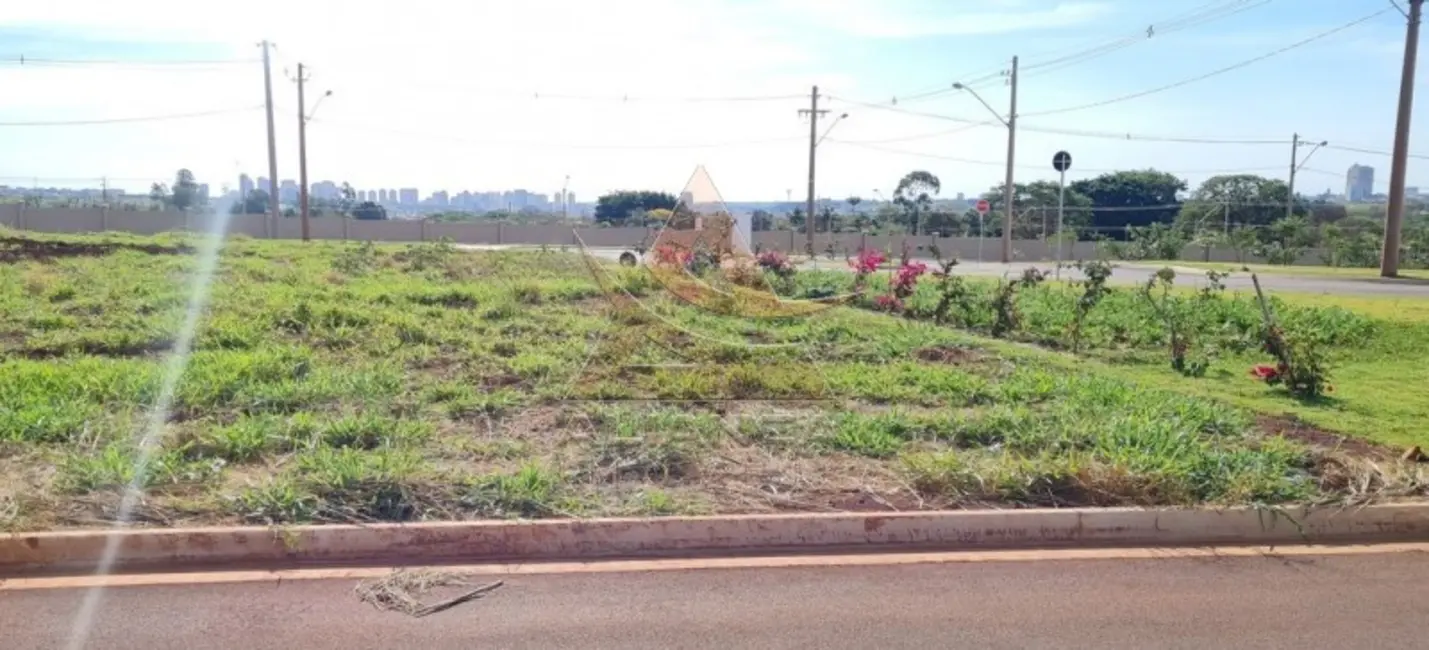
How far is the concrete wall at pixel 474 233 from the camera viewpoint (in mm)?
47312

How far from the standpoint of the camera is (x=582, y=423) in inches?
285

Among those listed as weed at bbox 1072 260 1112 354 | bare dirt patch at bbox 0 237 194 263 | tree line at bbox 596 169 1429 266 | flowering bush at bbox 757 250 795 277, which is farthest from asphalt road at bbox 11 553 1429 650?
Answer: tree line at bbox 596 169 1429 266

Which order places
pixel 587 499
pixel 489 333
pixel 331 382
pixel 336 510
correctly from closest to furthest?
pixel 336 510 < pixel 587 499 < pixel 331 382 < pixel 489 333

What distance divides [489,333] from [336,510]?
632 centimetres

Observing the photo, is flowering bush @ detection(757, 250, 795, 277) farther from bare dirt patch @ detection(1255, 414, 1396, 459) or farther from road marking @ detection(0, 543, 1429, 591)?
road marking @ detection(0, 543, 1429, 591)

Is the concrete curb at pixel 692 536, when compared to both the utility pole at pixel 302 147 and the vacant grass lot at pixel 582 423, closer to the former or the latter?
the vacant grass lot at pixel 582 423

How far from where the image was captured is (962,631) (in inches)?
165

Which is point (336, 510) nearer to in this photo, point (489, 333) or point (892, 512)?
point (892, 512)

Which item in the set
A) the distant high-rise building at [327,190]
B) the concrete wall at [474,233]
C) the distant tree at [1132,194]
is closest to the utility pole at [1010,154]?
the concrete wall at [474,233]

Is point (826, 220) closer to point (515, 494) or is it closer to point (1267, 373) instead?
point (1267, 373)

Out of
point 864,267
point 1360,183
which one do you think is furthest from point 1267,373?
point 1360,183

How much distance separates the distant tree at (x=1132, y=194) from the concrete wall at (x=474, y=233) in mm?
18073

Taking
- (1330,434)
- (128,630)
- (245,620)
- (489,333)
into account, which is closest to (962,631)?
(245,620)

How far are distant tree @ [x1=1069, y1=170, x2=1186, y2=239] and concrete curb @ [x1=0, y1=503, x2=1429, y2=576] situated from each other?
69.5 meters
